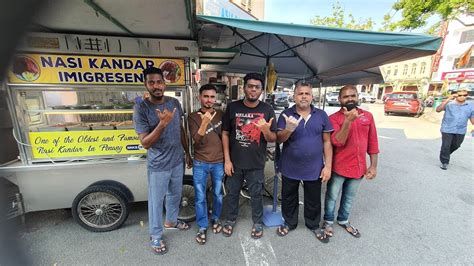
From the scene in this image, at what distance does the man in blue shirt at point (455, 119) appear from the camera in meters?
4.46

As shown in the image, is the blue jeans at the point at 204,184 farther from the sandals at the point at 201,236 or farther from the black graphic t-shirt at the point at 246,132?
the black graphic t-shirt at the point at 246,132

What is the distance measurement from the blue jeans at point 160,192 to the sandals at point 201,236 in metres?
0.43

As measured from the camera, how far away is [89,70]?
7.91 ft

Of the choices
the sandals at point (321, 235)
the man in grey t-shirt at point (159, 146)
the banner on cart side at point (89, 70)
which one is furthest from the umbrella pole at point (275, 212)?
the banner on cart side at point (89, 70)

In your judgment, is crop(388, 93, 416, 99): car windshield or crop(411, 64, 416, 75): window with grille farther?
crop(411, 64, 416, 75): window with grille

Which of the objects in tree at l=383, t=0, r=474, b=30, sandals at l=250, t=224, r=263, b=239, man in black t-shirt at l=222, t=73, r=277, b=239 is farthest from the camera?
tree at l=383, t=0, r=474, b=30

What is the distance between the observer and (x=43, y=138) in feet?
7.88

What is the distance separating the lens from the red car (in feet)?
44.2

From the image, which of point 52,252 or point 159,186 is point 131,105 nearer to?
point 159,186

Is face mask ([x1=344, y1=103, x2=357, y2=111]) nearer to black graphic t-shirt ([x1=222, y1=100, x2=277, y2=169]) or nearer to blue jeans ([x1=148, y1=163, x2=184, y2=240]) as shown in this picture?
black graphic t-shirt ([x1=222, y1=100, x2=277, y2=169])

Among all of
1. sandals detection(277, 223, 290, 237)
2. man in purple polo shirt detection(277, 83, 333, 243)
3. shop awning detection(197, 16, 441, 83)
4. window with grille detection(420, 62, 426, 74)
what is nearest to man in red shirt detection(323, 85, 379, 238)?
man in purple polo shirt detection(277, 83, 333, 243)

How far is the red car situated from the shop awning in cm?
1067

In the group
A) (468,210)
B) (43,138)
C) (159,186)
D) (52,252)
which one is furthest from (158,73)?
(468,210)

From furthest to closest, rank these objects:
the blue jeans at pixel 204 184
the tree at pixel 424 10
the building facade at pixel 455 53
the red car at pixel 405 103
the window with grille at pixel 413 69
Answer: the window with grille at pixel 413 69
the building facade at pixel 455 53
the red car at pixel 405 103
the tree at pixel 424 10
the blue jeans at pixel 204 184
